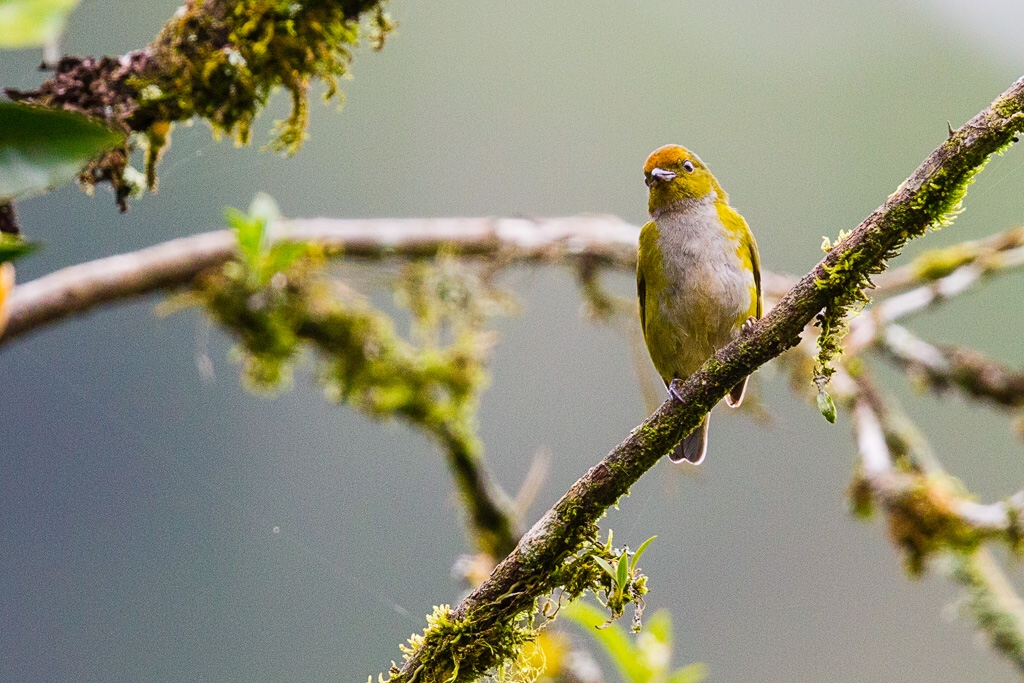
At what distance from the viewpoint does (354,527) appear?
5.98m

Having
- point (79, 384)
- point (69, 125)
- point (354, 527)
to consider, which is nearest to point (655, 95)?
point (354, 527)

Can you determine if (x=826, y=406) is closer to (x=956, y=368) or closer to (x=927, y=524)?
(x=927, y=524)

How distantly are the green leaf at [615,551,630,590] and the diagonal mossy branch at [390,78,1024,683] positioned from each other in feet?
0.21

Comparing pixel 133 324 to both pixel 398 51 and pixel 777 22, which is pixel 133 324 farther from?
pixel 777 22

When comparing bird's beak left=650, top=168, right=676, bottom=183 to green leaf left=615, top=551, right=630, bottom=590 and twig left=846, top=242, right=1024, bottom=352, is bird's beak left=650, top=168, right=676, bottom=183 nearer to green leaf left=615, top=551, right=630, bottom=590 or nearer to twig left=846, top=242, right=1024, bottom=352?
green leaf left=615, top=551, right=630, bottom=590

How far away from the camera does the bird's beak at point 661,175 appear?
6.61 feet

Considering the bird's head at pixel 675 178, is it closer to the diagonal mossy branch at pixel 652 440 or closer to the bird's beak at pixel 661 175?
the bird's beak at pixel 661 175

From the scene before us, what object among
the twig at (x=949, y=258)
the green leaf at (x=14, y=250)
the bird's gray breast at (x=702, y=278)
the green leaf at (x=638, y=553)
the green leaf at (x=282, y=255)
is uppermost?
the twig at (x=949, y=258)

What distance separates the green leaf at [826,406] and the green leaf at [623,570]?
392mm

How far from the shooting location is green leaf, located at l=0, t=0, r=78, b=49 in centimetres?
122

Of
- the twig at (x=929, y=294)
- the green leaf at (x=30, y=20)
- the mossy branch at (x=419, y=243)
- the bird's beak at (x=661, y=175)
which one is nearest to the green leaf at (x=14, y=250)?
the green leaf at (x=30, y=20)

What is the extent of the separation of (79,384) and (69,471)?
0.65 meters

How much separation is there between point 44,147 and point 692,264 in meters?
1.45

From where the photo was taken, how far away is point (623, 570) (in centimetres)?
133
